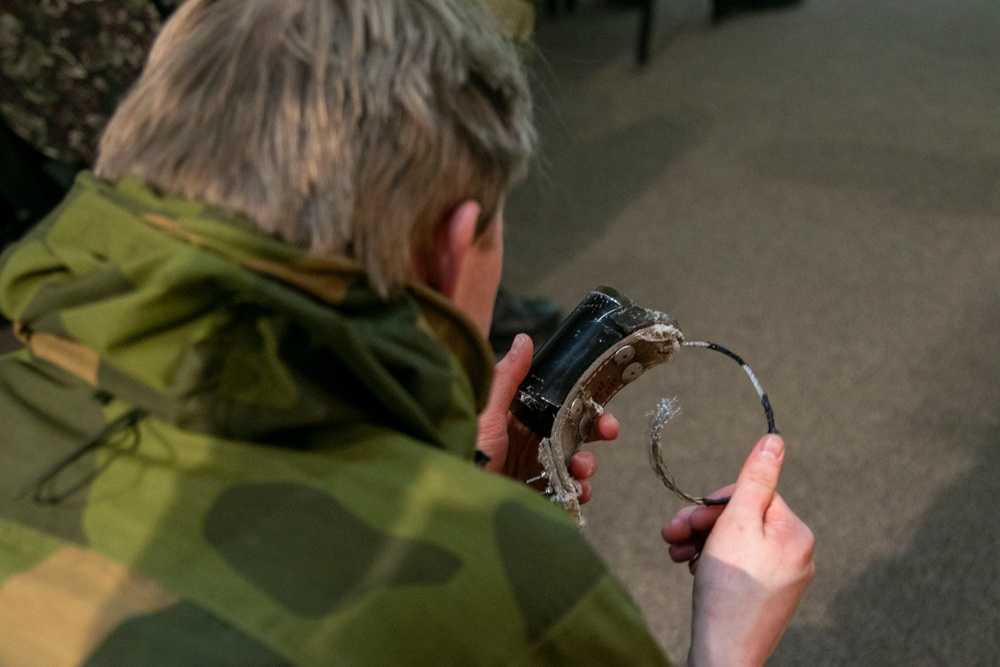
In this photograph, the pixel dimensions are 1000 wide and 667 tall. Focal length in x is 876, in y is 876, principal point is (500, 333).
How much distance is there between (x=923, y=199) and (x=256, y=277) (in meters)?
2.02

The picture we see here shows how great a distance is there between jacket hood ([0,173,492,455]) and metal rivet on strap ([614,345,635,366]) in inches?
13.5

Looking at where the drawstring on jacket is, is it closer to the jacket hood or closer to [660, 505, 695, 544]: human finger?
the jacket hood

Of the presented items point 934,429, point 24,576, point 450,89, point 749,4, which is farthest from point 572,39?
point 24,576

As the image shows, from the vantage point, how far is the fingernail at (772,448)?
820mm

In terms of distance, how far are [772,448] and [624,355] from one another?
0.16 metres

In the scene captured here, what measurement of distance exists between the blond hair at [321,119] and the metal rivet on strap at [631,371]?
0.37 metres

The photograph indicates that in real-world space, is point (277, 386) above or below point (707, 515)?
above

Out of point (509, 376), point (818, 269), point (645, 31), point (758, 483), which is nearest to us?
point (758, 483)

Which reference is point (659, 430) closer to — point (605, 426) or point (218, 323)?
point (605, 426)

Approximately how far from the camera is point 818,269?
6.27 ft

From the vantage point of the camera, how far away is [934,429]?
4.98 ft

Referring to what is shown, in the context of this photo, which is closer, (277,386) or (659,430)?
(277,386)

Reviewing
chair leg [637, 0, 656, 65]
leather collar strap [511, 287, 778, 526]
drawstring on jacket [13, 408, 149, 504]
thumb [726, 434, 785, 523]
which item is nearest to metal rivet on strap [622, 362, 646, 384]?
leather collar strap [511, 287, 778, 526]

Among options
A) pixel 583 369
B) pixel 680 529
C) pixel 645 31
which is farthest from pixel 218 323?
pixel 645 31
